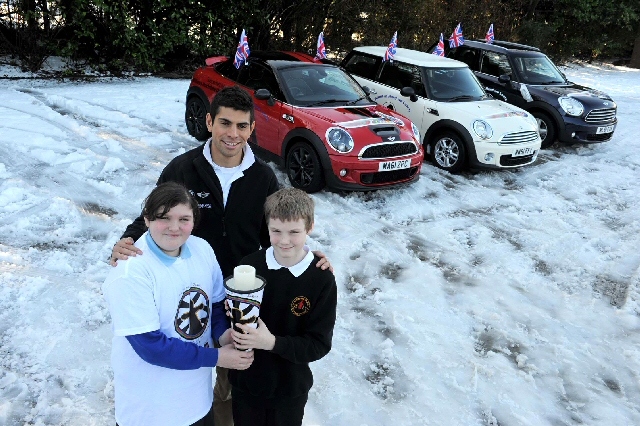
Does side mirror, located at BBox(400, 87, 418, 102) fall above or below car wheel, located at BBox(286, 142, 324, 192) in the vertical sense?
above

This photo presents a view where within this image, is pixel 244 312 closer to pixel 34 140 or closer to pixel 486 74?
pixel 34 140

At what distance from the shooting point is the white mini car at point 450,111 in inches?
297

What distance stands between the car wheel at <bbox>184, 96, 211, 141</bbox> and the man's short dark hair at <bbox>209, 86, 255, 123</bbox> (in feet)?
18.3

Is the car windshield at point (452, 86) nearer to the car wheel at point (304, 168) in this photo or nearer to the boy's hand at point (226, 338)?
the car wheel at point (304, 168)

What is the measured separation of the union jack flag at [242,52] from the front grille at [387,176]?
261cm

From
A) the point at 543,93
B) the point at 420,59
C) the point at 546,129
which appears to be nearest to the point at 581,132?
the point at 546,129

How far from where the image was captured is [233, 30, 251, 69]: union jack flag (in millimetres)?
7199

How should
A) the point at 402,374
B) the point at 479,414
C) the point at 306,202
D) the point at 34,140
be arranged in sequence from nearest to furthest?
1. the point at 306,202
2. the point at 479,414
3. the point at 402,374
4. the point at 34,140

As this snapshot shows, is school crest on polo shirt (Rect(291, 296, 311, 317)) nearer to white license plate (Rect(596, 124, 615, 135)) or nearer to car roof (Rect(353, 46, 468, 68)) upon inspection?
car roof (Rect(353, 46, 468, 68))

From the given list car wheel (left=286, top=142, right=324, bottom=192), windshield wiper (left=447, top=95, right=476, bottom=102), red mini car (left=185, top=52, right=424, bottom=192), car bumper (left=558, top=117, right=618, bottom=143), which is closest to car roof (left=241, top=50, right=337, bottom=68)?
red mini car (left=185, top=52, right=424, bottom=192)

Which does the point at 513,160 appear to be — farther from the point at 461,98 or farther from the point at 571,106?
the point at 571,106

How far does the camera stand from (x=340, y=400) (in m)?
3.24

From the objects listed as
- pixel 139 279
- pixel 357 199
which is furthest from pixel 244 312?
pixel 357 199

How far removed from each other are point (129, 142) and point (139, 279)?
622 cm
